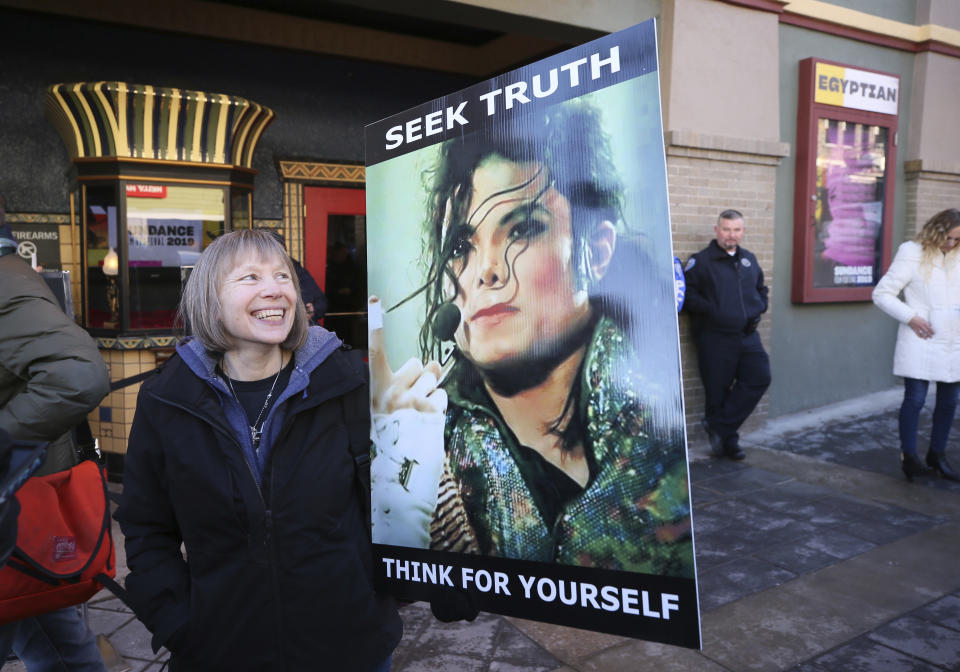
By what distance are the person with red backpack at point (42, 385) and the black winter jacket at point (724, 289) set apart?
475cm

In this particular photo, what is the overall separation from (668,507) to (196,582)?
1082mm

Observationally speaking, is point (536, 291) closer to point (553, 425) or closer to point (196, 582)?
point (553, 425)

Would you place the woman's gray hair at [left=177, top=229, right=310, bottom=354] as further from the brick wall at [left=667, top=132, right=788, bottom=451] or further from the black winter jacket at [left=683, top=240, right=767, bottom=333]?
the brick wall at [left=667, top=132, right=788, bottom=451]

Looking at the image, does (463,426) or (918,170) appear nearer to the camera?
(463,426)

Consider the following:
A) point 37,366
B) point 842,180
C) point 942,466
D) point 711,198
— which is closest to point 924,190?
point 842,180

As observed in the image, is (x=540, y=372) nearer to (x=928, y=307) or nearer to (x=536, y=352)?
(x=536, y=352)

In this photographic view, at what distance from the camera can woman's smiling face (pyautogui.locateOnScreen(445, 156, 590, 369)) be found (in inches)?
55.7

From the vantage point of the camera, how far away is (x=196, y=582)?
5.48 feet

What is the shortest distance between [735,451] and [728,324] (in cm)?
105

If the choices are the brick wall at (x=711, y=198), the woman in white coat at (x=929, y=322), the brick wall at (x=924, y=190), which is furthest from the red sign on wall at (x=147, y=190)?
the brick wall at (x=924, y=190)

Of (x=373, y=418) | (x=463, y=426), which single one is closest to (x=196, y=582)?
(x=373, y=418)

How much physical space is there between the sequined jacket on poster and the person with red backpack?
1.22 m

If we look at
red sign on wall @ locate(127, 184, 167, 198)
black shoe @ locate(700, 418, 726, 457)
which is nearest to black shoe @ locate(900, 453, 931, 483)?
black shoe @ locate(700, 418, 726, 457)

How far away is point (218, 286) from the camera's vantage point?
68.5 inches
